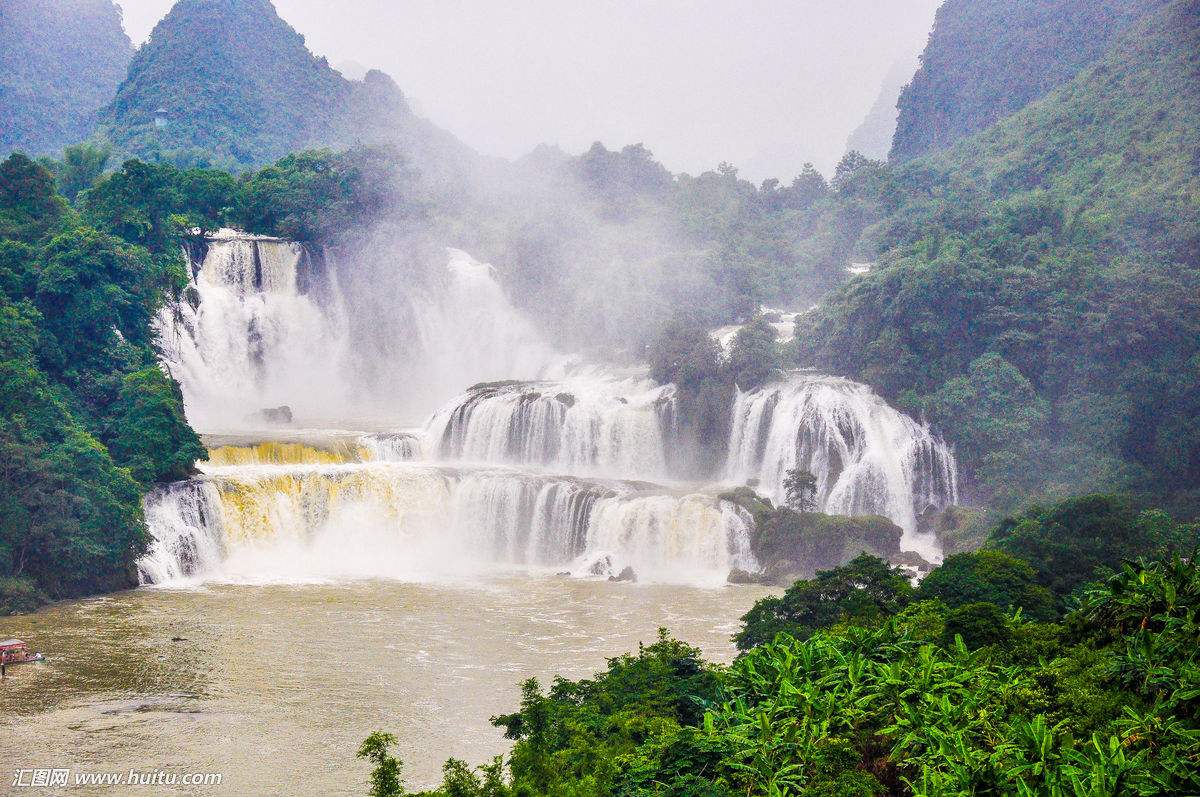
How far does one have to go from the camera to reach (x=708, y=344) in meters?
36.2

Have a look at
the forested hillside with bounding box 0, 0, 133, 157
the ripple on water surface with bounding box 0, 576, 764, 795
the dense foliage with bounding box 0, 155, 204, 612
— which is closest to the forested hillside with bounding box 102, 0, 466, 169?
the forested hillside with bounding box 0, 0, 133, 157

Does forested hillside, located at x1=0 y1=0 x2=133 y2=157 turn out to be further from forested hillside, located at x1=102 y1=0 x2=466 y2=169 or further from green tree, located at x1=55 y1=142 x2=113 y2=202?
green tree, located at x1=55 y1=142 x2=113 y2=202

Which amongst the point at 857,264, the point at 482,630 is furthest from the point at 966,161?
the point at 482,630

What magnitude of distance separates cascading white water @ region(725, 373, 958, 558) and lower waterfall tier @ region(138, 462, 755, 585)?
14.6ft

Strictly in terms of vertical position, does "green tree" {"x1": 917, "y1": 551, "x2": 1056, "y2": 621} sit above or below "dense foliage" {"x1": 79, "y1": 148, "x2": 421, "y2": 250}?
below

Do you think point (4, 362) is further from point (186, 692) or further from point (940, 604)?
point (940, 604)

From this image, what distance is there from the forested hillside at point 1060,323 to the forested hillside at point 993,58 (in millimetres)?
15359

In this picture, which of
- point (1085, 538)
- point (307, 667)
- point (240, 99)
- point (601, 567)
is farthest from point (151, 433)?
point (240, 99)

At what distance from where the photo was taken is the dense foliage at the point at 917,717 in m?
8.82

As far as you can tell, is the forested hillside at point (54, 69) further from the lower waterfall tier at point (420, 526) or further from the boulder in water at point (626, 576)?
the boulder in water at point (626, 576)

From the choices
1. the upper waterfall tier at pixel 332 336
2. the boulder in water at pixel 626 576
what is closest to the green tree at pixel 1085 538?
the boulder in water at pixel 626 576

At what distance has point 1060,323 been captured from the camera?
1331 inches

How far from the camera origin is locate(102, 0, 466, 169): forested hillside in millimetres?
69375

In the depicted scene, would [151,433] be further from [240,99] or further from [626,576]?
[240,99]
